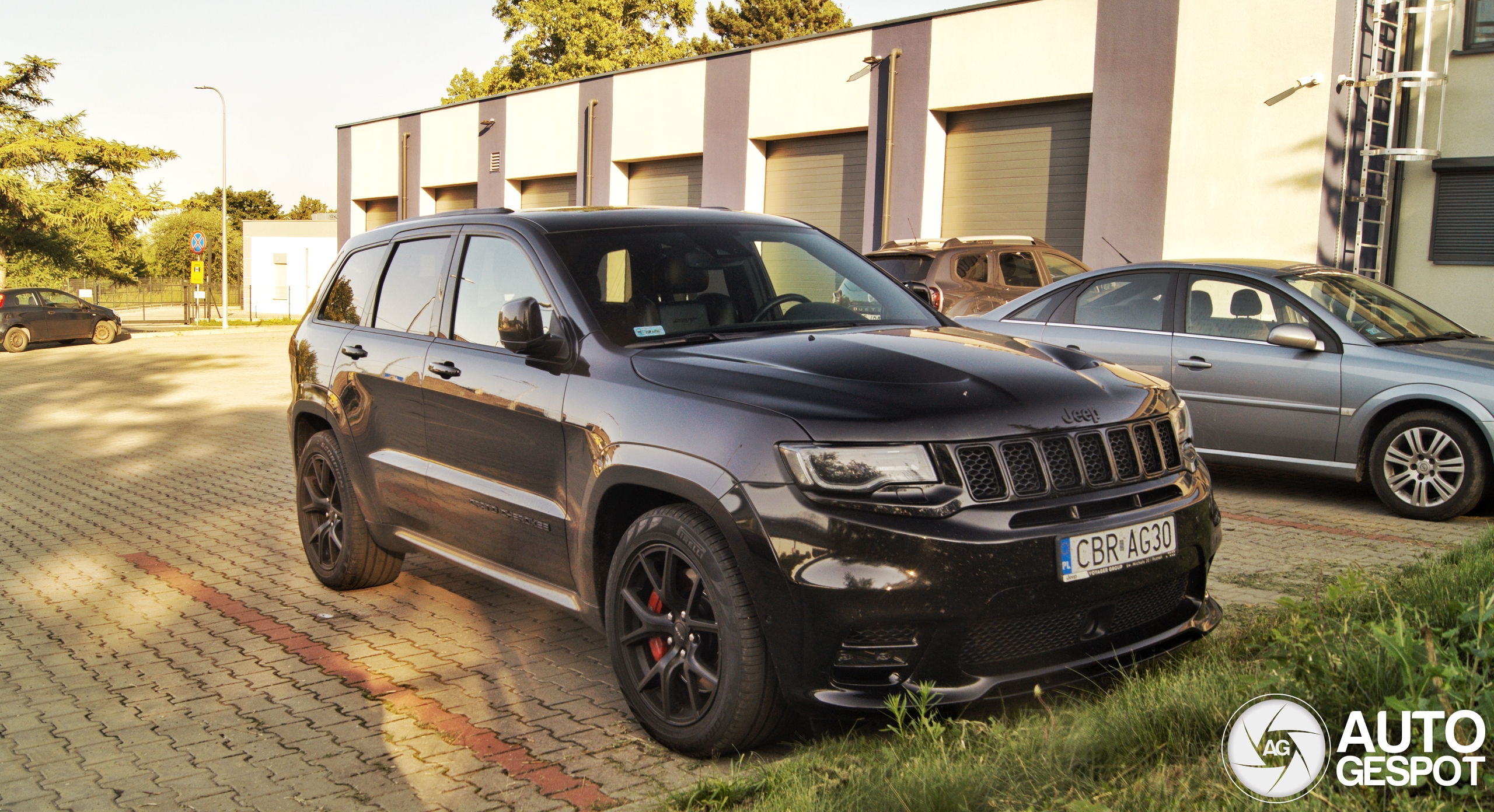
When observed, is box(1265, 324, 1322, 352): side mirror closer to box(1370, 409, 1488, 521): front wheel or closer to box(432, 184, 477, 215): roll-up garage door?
box(1370, 409, 1488, 521): front wheel

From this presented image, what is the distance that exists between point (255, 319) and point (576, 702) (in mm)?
52860

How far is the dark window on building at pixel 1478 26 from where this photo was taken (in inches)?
567

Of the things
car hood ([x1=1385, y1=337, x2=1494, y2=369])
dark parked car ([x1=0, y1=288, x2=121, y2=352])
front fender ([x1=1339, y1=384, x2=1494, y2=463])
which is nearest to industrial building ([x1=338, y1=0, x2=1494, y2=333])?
car hood ([x1=1385, y1=337, x2=1494, y2=369])

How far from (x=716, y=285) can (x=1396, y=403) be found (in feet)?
16.7

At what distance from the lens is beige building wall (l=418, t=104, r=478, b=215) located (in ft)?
107

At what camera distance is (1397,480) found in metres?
7.46

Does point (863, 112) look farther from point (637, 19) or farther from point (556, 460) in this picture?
point (637, 19)

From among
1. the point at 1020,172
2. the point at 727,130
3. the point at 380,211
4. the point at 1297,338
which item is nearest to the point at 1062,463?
the point at 1297,338

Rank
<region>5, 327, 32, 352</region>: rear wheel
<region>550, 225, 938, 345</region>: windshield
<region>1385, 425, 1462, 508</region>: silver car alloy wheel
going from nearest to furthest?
<region>550, 225, 938, 345</region>: windshield < <region>1385, 425, 1462, 508</region>: silver car alloy wheel < <region>5, 327, 32, 352</region>: rear wheel

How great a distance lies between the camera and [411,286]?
5.41 m

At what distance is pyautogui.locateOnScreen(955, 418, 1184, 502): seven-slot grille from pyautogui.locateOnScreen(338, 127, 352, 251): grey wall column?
A: 127 feet

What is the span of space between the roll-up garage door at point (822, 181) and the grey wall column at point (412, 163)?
1539 cm

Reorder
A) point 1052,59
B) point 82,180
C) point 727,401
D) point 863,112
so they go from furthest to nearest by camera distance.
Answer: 1. point 82,180
2. point 863,112
3. point 1052,59
4. point 727,401

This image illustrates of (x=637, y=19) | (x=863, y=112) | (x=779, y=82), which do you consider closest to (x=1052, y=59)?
(x=863, y=112)
